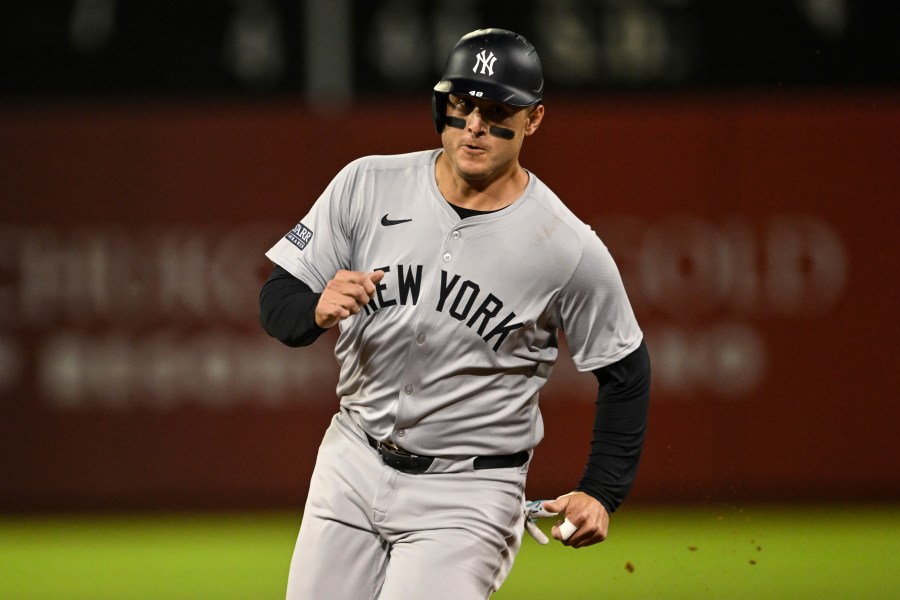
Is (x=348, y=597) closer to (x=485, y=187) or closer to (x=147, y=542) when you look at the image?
(x=485, y=187)

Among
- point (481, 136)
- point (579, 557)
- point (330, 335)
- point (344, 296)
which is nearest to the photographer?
point (344, 296)

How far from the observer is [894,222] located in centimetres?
820

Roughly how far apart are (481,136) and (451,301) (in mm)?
449

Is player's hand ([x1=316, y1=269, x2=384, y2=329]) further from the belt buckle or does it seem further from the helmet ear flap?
the helmet ear flap

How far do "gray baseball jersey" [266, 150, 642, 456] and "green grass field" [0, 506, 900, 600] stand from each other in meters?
2.61

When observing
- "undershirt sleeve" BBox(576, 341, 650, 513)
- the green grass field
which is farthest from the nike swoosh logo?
the green grass field

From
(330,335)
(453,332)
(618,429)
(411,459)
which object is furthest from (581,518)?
(330,335)

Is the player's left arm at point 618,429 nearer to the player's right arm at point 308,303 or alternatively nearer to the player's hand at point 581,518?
the player's hand at point 581,518

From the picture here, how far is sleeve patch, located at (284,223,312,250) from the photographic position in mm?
3697

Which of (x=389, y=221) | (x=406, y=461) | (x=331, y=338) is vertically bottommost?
(x=331, y=338)

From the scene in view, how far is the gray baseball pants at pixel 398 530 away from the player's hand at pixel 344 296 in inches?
20.8

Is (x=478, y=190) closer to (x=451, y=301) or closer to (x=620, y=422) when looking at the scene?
(x=451, y=301)

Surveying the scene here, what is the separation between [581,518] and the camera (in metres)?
3.56

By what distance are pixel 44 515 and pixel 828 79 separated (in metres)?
6.02
